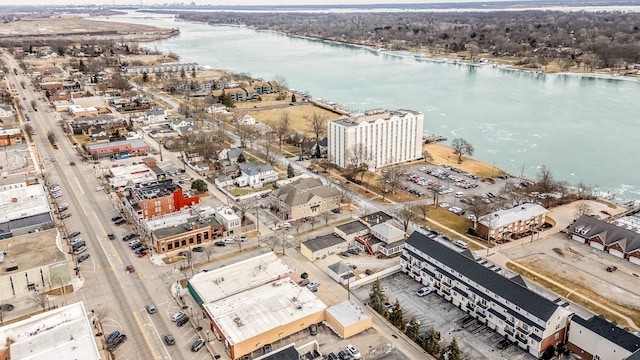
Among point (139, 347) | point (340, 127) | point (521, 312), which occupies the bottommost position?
point (139, 347)

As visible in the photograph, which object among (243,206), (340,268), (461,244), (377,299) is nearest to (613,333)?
(377,299)

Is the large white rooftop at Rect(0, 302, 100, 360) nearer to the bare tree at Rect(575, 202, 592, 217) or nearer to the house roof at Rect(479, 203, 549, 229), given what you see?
the house roof at Rect(479, 203, 549, 229)

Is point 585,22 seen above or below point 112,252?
above

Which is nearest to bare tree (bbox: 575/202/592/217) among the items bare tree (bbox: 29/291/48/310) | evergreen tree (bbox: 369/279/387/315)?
evergreen tree (bbox: 369/279/387/315)

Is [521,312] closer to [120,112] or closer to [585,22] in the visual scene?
[120,112]

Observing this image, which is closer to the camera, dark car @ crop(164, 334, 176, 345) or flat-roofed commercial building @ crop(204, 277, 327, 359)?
flat-roofed commercial building @ crop(204, 277, 327, 359)

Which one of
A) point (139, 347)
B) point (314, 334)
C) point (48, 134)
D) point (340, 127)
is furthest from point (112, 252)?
point (48, 134)

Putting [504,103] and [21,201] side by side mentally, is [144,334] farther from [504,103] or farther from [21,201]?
[504,103]


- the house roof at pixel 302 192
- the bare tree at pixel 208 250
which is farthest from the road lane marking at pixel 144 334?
the house roof at pixel 302 192
